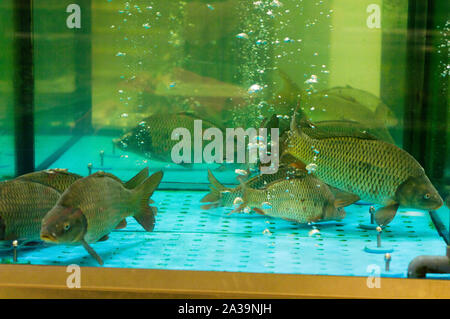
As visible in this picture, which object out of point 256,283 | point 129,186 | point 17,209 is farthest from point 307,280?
point 17,209

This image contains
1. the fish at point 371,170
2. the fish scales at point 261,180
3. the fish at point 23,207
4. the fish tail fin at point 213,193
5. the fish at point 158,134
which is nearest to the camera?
the fish at point 23,207

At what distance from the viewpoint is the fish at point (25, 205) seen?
1.67m

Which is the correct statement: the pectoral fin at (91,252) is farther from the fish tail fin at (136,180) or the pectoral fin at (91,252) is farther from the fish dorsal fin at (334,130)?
the fish dorsal fin at (334,130)

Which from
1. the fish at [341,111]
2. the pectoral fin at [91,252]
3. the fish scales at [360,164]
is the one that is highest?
the fish at [341,111]

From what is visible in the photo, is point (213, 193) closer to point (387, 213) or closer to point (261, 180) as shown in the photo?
point (261, 180)

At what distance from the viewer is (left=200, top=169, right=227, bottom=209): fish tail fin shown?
2197mm

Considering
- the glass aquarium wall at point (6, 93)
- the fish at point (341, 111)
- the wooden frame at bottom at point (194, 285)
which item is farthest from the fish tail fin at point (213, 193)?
the glass aquarium wall at point (6, 93)

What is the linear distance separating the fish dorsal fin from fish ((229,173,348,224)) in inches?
6.9

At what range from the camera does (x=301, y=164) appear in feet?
6.35

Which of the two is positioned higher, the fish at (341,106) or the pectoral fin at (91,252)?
the fish at (341,106)

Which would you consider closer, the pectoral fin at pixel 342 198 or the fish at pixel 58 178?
the fish at pixel 58 178

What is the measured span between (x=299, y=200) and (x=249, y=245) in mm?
343

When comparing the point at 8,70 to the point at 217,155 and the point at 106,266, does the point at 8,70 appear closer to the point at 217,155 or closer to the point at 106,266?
the point at 217,155
